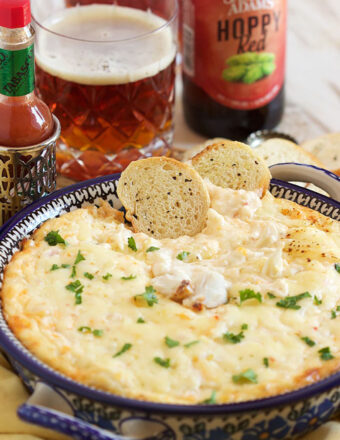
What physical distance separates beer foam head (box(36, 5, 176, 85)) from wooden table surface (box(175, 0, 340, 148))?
86cm

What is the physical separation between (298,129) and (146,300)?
9.07 feet

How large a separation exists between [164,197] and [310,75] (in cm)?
298

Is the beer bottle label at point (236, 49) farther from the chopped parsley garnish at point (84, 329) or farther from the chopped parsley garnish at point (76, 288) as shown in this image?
the chopped parsley garnish at point (84, 329)

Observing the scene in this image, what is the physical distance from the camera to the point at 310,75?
576cm

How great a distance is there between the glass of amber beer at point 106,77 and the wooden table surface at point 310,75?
66 centimetres

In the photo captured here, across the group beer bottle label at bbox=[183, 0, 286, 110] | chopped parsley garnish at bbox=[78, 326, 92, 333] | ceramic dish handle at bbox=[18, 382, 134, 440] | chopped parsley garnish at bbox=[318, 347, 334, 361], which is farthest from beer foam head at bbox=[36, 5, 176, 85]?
ceramic dish handle at bbox=[18, 382, 134, 440]

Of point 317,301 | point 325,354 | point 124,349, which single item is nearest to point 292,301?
point 317,301

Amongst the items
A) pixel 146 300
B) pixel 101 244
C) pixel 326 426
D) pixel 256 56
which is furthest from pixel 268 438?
pixel 256 56

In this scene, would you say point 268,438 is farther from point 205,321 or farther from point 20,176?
point 20,176

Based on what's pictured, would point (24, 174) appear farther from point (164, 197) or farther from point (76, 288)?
point (76, 288)

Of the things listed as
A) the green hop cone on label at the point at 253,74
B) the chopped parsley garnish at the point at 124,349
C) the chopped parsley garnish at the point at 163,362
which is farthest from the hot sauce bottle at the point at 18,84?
the green hop cone on label at the point at 253,74

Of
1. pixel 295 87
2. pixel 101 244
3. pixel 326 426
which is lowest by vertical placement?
pixel 295 87

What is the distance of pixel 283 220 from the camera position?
10.2ft

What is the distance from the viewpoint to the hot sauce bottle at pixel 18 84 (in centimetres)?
301
